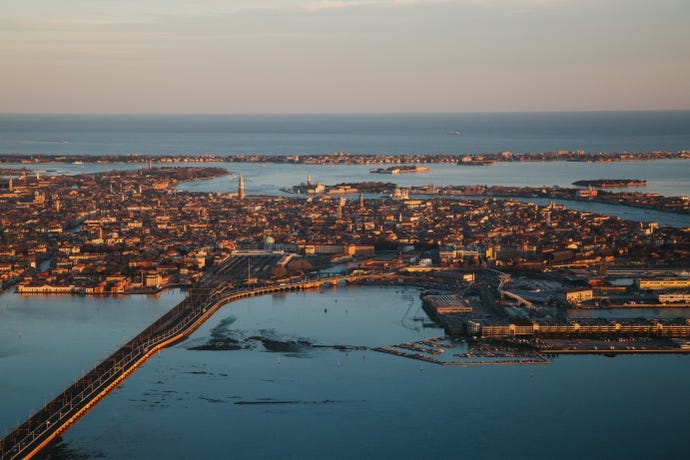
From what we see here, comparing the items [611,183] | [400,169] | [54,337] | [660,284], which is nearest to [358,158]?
[400,169]

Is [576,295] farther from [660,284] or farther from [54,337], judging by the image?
[54,337]

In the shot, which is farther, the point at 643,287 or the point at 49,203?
the point at 49,203

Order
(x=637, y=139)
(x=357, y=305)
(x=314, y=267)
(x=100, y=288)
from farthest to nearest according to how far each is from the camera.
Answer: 1. (x=637, y=139)
2. (x=314, y=267)
3. (x=100, y=288)
4. (x=357, y=305)

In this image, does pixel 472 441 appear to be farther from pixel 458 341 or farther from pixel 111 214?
pixel 111 214

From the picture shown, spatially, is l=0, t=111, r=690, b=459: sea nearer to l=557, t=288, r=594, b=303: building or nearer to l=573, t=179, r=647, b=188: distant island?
l=557, t=288, r=594, b=303: building

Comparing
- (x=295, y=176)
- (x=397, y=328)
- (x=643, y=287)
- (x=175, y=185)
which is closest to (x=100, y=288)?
(x=397, y=328)

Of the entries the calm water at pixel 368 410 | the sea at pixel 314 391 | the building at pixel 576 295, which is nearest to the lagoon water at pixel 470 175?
the building at pixel 576 295
